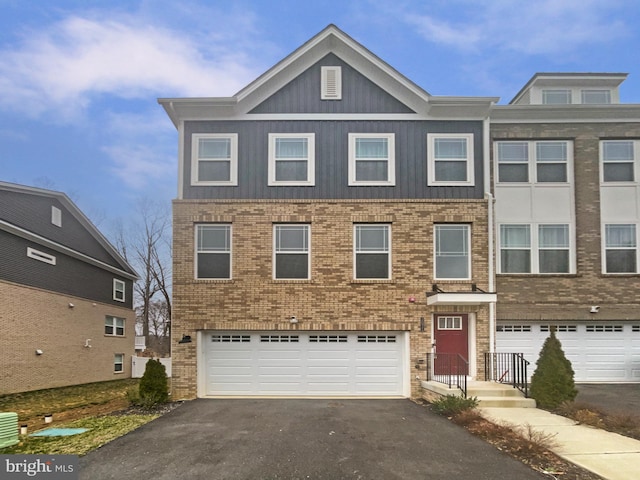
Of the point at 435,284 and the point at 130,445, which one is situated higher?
the point at 435,284

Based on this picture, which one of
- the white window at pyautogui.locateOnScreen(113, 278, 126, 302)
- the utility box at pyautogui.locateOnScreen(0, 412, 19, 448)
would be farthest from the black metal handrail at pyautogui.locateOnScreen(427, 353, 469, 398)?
the white window at pyautogui.locateOnScreen(113, 278, 126, 302)

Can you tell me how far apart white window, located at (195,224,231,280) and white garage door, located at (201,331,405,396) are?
167cm

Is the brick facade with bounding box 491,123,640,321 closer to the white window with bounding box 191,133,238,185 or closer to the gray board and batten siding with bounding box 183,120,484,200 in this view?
the gray board and batten siding with bounding box 183,120,484,200

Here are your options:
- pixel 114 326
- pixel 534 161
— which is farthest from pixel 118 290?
pixel 534 161

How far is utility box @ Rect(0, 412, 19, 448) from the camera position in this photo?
25.2ft

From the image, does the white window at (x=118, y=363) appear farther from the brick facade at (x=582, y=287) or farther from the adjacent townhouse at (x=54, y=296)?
the brick facade at (x=582, y=287)

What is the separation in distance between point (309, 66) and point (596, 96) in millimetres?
10380

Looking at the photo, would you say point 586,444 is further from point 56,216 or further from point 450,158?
point 56,216

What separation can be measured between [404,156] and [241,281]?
5750mm

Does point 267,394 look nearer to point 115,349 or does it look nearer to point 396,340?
point 396,340

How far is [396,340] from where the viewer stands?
1306 centimetres

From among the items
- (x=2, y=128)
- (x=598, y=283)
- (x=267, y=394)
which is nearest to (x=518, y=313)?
(x=598, y=283)

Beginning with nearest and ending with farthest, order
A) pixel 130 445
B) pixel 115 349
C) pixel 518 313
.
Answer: pixel 130 445 → pixel 518 313 → pixel 115 349

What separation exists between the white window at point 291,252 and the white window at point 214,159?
2.00 m
